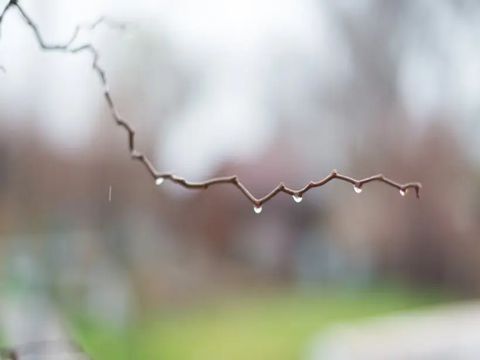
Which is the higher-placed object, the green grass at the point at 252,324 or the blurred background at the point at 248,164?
the blurred background at the point at 248,164

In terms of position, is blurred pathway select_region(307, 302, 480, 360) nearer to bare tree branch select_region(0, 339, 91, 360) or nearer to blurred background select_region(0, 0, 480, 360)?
blurred background select_region(0, 0, 480, 360)

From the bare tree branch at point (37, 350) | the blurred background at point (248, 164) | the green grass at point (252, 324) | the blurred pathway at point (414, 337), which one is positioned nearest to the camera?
the bare tree branch at point (37, 350)

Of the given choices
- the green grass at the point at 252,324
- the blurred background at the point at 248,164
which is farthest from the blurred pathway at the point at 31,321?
the green grass at the point at 252,324

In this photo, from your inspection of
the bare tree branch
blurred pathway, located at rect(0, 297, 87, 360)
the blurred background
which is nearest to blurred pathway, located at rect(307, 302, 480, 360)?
the blurred background

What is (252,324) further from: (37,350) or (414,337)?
(37,350)

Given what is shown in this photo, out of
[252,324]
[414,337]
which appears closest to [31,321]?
[414,337]

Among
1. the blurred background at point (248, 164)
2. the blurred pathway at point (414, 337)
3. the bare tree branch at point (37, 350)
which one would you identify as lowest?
the bare tree branch at point (37, 350)

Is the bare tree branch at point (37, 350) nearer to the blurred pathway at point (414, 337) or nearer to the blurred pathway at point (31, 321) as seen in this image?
the blurred pathway at point (31, 321)
